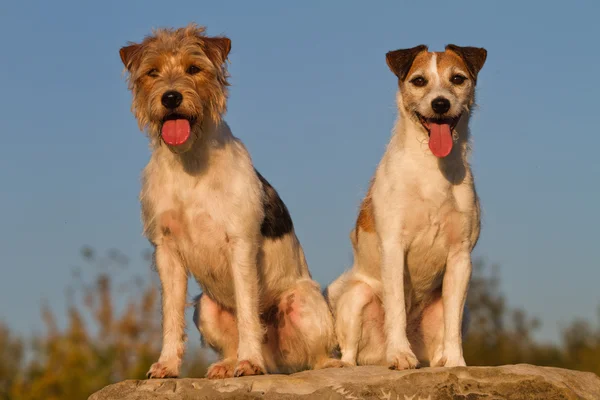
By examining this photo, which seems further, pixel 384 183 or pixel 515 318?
pixel 515 318

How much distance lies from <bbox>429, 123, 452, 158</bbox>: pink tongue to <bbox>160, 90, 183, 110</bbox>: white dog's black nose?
2.38 meters

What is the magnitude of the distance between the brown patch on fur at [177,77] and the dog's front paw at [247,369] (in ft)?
7.38

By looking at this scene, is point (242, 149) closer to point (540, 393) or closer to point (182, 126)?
point (182, 126)

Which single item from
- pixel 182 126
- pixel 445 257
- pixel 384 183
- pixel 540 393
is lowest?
pixel 540 393

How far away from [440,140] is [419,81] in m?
0.63

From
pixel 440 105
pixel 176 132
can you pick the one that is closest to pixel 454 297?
pixel 440 105

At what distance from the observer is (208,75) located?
8.27 meters

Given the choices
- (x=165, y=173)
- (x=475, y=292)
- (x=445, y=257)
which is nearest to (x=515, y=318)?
(x=475, y=292)

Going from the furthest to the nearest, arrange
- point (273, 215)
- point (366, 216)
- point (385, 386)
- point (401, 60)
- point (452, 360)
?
point (366, 216)
point (273, 215)
point (401, 60)
point (452, 360)
point (385, 386)

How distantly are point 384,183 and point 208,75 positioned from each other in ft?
6.49

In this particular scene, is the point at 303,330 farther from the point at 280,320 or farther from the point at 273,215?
the point at 273,215

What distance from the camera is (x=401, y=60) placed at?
866 centimetres

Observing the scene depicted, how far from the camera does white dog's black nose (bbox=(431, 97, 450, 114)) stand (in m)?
8.11

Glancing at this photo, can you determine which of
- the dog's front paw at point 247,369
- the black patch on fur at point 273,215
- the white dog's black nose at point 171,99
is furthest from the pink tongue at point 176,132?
the dog's front paw at point 247,369
